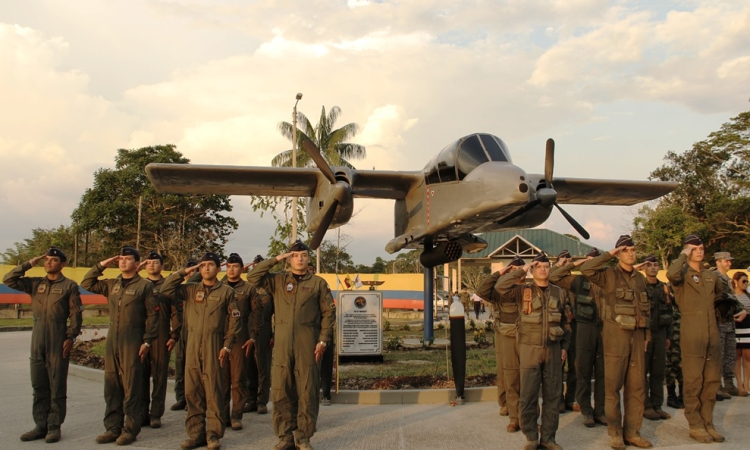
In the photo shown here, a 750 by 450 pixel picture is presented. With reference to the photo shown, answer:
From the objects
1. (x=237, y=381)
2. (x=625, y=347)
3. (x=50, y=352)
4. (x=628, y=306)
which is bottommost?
(x=237, y=381)

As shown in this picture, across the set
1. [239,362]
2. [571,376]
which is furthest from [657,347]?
[239,362]

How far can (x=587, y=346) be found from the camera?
669cm

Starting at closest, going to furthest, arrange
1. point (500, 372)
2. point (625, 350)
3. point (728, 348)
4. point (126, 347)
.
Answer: point (625, 350), point (126, 347), point (500, 372), point (728, 348)

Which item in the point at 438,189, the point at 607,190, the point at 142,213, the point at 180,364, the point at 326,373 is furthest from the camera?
the point at 142,213

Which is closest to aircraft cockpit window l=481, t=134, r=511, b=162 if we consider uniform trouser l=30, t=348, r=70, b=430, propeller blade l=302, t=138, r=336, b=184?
propeller blade l=302, t=138, r=336, b=184

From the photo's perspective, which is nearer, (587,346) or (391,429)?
(391,429)

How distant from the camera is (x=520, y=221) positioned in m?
11.3

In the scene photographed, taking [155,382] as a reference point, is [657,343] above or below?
above

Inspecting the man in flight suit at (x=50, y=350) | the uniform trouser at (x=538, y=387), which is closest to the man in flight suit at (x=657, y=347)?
the uniform trouser at (x=538, y=387)

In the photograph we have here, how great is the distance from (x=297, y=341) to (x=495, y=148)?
21.8 feet

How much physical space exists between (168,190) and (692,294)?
10.8m

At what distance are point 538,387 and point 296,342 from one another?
8.11ft

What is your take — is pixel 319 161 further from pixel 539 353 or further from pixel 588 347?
pixel 539 353

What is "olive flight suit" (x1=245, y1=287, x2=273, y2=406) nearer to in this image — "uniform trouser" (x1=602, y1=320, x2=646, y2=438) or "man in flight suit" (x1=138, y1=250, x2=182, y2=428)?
"man in flight suit" (x1=138, y1=250, x2=182, y2=428)
